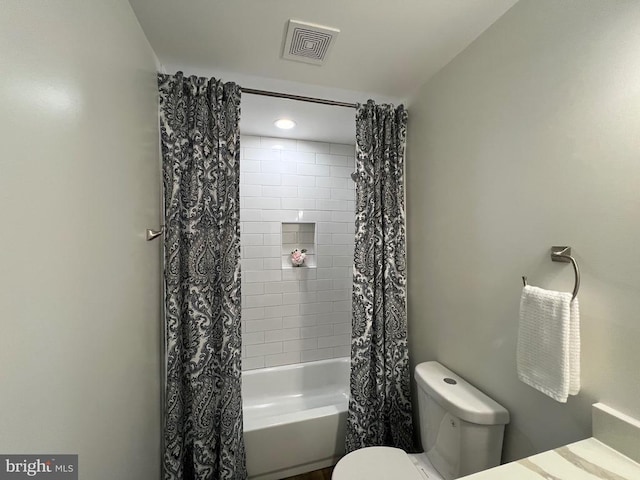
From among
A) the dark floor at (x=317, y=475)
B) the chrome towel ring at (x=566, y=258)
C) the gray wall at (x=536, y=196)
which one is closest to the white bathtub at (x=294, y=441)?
the dark floor at (x=317, y=475)

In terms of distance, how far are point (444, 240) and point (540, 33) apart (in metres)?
0.94

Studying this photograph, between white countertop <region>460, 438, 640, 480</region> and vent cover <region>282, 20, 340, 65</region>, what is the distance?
1.70 m

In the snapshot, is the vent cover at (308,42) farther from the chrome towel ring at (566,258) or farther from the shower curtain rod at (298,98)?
the chrome towel ring at (566,258)

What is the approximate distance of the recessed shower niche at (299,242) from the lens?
257 cm

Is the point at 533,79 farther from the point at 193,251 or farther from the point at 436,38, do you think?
the point at 193,251

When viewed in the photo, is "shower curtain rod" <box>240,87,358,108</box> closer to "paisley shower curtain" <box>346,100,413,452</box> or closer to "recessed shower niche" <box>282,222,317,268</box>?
"paisley shower curtain" <box>346,100,413,452</box>

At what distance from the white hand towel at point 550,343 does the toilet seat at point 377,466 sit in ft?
2.33

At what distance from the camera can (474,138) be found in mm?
1352

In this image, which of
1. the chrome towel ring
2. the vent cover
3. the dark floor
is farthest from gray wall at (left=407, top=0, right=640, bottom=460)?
the dark floor

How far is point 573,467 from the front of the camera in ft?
2.53

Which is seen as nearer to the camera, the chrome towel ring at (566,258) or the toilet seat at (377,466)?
the chrome towel ring at (566,258)

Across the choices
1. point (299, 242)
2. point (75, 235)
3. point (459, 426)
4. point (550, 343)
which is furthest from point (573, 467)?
point (299, 242)

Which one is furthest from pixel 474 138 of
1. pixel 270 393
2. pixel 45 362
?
pixel 270 393

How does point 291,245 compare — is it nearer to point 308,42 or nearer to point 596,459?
Result: point 308,42
